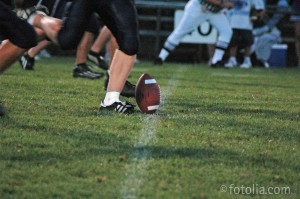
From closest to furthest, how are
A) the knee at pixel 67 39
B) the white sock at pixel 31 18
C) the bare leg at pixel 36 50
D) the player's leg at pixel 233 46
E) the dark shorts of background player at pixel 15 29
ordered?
the dark shorts of background player at pixel 15 29
the knee at pixel 67 39
the white sock at pixel 31 18
the bare leg at pixel 36 50
the player's leg at pixel 233 46

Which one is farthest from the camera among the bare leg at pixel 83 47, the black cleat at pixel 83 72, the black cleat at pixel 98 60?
the black cleat at pixel 98 60

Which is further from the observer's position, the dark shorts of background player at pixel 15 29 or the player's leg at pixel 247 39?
the player's leg at pixel 247 39

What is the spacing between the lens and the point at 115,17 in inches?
220

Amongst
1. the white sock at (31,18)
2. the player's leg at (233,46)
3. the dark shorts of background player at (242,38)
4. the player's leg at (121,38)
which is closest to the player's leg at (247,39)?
the dark shorts of background player at (242,38)

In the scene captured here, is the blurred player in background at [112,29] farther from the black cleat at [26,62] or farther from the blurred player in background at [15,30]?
the black cleat at [26,62]

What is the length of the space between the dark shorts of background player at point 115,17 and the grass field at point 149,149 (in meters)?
0.52

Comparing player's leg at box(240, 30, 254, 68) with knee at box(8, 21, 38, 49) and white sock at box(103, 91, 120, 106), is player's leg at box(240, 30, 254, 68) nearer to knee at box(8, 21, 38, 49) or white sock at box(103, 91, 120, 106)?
white sock at box(103, 91, 120, 106)

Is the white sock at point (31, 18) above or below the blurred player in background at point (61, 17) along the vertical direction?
above

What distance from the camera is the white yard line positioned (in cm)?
337

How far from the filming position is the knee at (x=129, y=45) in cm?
560

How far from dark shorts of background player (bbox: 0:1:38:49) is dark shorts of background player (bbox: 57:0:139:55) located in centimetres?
31

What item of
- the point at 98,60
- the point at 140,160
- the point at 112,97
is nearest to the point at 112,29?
the point at 112,97

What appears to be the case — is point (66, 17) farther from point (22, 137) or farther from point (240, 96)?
point (240, 96)

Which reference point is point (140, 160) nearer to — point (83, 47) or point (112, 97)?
point (112, 97)
